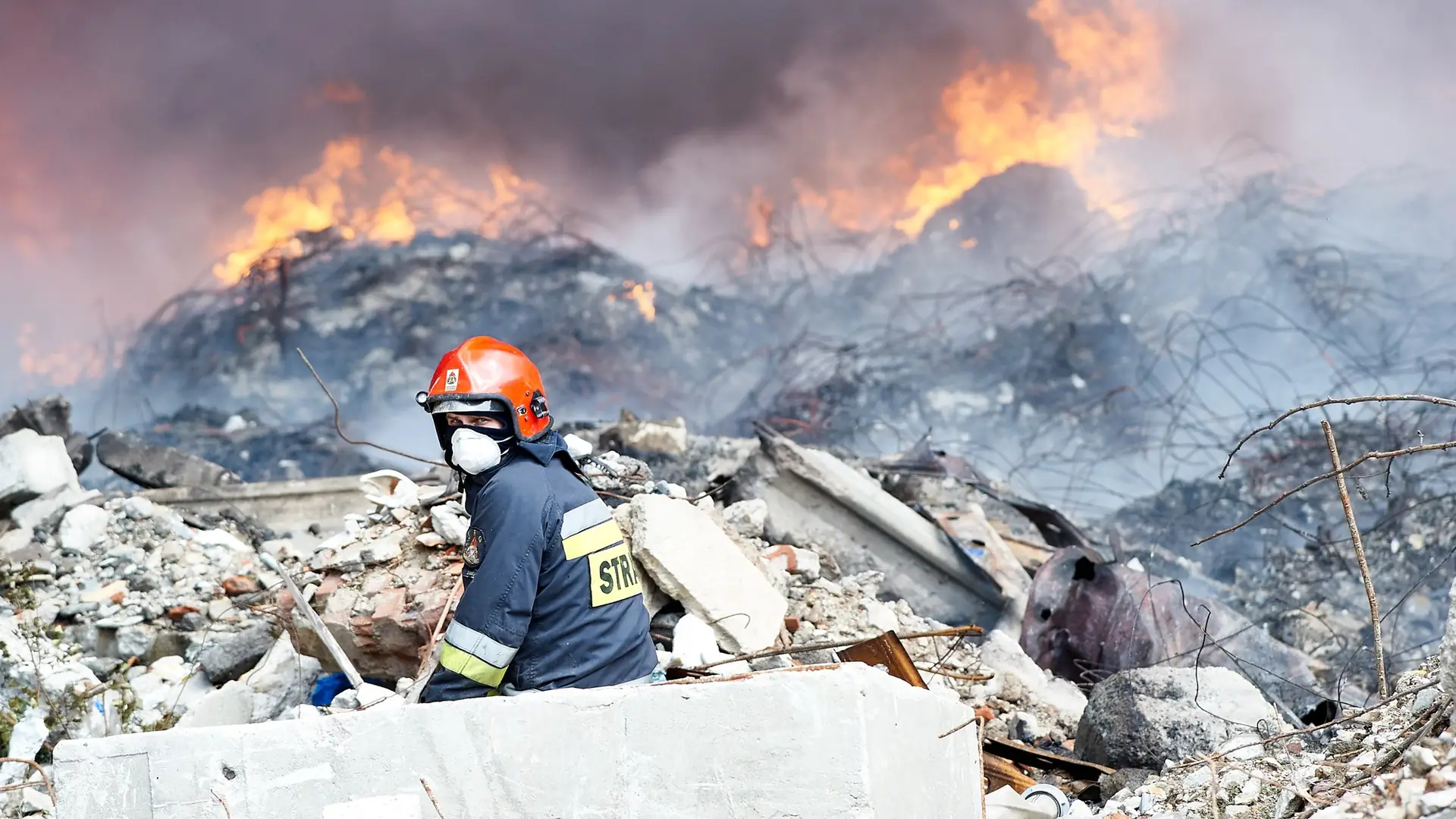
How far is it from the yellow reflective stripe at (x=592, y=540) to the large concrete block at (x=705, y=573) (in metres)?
1.24

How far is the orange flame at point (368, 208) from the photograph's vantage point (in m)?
12.4

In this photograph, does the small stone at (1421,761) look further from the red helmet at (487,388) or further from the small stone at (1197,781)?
the red helmet at (487,388)

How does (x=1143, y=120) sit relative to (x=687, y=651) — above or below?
above

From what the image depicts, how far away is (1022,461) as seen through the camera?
433 inches

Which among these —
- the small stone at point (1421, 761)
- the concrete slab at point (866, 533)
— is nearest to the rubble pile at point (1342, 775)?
the small stone at point (1421, 761)

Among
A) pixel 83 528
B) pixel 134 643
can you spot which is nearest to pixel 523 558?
pixel 134 643

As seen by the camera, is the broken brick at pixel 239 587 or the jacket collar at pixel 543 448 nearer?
the jacket collar at pixel 543 448

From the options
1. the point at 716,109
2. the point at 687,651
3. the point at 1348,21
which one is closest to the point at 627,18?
the point at 716,109

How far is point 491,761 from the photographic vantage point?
97.4 inches

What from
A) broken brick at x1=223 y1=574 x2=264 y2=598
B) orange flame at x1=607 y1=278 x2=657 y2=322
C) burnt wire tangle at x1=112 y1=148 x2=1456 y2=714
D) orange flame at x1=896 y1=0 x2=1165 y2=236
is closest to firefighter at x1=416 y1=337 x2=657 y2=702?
broken brick at x1=223 y1=574 x2=264 y2=598

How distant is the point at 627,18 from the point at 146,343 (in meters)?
6.84

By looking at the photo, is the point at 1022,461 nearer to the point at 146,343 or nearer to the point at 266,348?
the point at 266,348

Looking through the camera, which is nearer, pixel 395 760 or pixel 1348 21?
pixel 395 760

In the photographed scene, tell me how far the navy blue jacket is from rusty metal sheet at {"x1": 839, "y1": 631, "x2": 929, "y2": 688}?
2.65ft
